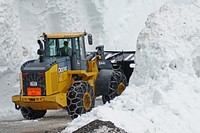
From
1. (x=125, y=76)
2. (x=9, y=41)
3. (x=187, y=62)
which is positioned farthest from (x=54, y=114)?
(x=187, y=62)

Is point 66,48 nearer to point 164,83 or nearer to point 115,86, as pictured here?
point 115,86

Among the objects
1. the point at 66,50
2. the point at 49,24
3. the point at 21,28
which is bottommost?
the point at 66,50

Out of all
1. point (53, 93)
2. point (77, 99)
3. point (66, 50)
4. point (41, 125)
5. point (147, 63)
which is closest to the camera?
point (147, 63)

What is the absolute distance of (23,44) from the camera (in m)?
18.0

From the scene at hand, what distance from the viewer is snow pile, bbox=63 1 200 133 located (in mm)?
7988

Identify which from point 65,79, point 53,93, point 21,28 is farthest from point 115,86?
point 21,28

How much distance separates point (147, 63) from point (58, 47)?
3020mm

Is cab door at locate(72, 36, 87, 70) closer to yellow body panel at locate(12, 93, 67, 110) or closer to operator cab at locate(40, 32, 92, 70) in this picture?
operator cab at locate(40, 32, 92, 70)

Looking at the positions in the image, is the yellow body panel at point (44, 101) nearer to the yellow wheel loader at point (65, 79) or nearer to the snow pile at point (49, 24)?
the yellow wheel loader at point (65, 79)

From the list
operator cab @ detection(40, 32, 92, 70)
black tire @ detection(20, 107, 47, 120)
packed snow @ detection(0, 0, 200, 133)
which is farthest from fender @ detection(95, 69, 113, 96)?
packed snow @ detection(0, 0, 200, 133)

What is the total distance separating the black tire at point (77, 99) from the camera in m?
11.3

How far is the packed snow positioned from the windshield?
196 cm

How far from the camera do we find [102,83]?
41.3ft

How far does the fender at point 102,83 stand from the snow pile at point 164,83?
2241mm
